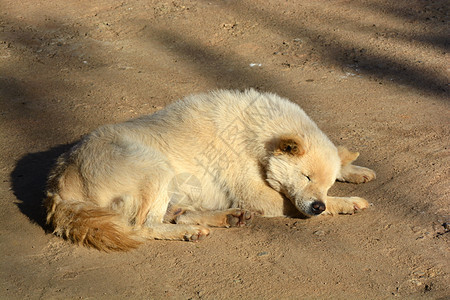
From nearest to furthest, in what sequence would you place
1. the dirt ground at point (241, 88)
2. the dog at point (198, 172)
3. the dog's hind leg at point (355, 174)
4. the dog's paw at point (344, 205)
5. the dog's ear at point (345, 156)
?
the dirt ground at point (241, 88)
the dog at point (198, 172)
the dog's paw at point (344, 205)
the dog's ear at point (345, 156)
the dog's hind leg at point (355, 174)

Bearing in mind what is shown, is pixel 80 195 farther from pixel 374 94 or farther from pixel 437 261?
pixel 374 94

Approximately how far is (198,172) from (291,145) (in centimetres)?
89

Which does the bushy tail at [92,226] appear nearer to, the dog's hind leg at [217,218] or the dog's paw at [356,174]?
the dog's hind leg at [217,218]

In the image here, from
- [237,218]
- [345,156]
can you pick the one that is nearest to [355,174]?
[345,156]

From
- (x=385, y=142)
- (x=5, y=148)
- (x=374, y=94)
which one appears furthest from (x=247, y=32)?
(x=5, y=148)

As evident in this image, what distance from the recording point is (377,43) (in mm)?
8805

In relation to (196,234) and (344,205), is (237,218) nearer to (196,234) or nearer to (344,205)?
(196,234)

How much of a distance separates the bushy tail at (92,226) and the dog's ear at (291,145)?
4.67 feet

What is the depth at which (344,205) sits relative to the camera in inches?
193

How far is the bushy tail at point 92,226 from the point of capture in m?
4.29

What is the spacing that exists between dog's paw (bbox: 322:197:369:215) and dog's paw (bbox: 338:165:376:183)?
19.4 inches

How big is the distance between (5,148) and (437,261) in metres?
4.53

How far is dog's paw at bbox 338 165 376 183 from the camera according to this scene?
5426 millimetres

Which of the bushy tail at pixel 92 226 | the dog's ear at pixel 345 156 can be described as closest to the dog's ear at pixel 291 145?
the dog's ear at pixel 345 156
